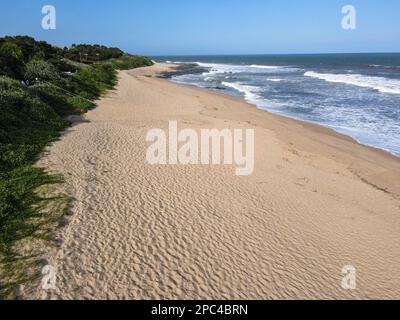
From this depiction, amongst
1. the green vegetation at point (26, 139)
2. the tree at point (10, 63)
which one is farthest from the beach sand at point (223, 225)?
the tree at point (10, 63)

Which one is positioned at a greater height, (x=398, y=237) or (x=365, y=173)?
(x=365, y=173)

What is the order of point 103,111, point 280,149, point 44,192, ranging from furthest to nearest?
point 103,111, point 280,149, point 44,192

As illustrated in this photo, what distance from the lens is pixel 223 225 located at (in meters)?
8.71

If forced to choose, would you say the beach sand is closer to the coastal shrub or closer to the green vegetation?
the green vegetation

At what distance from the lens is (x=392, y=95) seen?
109 feet

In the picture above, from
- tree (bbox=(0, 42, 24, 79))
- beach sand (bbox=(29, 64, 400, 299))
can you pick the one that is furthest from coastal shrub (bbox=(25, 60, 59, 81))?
beach sand (bbox=(29, 64, 400, 299))

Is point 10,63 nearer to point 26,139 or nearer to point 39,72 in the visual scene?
point 39,72

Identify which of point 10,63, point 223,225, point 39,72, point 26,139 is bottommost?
point 223,225

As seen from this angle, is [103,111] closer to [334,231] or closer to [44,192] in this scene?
[44,192]

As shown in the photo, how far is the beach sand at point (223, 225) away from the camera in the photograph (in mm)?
6586

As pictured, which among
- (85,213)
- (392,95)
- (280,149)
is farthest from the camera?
(392,95)

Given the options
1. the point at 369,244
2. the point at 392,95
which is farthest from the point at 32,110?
the point at 392,95

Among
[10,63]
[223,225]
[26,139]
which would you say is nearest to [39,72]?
[10,63]
